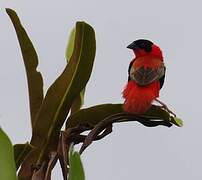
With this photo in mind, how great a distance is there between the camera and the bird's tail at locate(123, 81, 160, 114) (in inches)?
45.9

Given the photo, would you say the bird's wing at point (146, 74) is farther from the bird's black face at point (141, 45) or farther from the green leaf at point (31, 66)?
the green leaf at point (31, 66)

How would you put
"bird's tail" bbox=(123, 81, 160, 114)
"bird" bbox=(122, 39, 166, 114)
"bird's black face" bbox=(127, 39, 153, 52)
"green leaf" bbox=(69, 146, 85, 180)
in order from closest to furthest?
"green leaf" bbox=(69, 146, 85, 180), "bird's tail" bbox=(123, 81, 160, 114), "bird" bbox=(122, 39, 166, 114), "bird's black face" bbox=(127, 39, 153, 52)

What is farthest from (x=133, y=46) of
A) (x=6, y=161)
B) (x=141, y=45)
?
(x=6, y=161)

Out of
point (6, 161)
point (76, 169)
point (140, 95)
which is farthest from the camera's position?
point (140, 95)

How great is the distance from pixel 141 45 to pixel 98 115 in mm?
680

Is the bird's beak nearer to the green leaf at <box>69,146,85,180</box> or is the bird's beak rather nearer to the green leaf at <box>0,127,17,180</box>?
the green leaf at <box>0,127,17,180</box>

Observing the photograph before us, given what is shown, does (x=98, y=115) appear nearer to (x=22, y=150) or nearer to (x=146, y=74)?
(x=22, y=150)

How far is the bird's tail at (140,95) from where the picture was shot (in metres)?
1.17

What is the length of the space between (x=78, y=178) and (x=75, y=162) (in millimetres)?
21

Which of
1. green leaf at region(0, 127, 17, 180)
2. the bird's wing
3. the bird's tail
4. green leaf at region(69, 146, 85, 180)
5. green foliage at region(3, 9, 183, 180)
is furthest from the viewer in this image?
the bird's wing

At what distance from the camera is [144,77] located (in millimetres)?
1462

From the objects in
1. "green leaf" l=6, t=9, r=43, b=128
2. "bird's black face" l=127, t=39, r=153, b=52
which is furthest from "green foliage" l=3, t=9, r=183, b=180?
"bird's black face" l=127, t=39, r=153, b=52

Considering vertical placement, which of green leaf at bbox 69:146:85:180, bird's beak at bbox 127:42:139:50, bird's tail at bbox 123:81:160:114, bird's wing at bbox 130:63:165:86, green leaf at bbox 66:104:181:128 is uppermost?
bird's beak at bbox 127:42:139:50

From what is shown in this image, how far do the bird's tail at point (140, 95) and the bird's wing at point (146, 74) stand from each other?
0.04 feet
